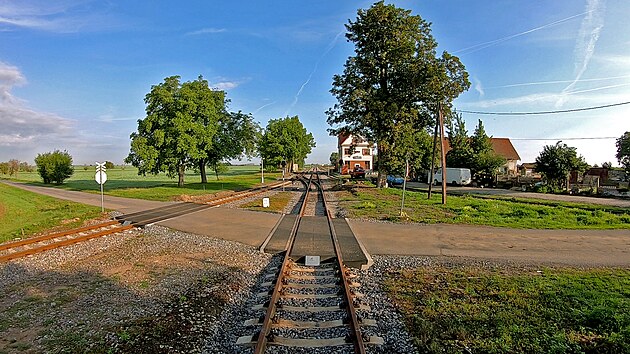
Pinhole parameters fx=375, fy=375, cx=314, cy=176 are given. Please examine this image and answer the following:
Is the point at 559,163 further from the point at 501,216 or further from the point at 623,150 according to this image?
the point at 501,216

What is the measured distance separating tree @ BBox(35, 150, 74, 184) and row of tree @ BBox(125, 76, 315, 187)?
26.9 meters

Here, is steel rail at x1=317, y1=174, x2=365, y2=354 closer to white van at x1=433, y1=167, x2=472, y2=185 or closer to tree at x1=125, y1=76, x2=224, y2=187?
tree at x1=125, y1=76, x2=224, y2=187

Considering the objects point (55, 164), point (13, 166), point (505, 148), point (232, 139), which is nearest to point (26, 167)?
point (13, 166)

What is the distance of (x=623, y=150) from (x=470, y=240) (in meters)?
45.0

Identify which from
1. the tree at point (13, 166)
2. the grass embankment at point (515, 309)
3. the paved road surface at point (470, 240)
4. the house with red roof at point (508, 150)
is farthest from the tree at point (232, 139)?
the tree at point (13, 166)

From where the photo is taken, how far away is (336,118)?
35.6m

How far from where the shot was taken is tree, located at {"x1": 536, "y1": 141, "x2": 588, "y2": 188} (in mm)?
35656

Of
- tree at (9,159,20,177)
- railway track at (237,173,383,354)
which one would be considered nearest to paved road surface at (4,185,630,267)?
railway track at (237,173,383,354)

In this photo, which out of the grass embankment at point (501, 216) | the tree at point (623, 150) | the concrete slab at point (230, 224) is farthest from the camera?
the tree at point (623, 150)

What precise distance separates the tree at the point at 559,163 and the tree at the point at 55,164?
61.6 metres

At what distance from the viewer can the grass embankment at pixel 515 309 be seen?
492 centimetres

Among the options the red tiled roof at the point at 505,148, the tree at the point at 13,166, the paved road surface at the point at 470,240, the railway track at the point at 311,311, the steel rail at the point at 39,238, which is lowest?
the paved road surface at the point at 470,240

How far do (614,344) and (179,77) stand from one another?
39389mm

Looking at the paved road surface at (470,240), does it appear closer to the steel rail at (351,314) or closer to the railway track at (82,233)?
the railway track at (82,233)
